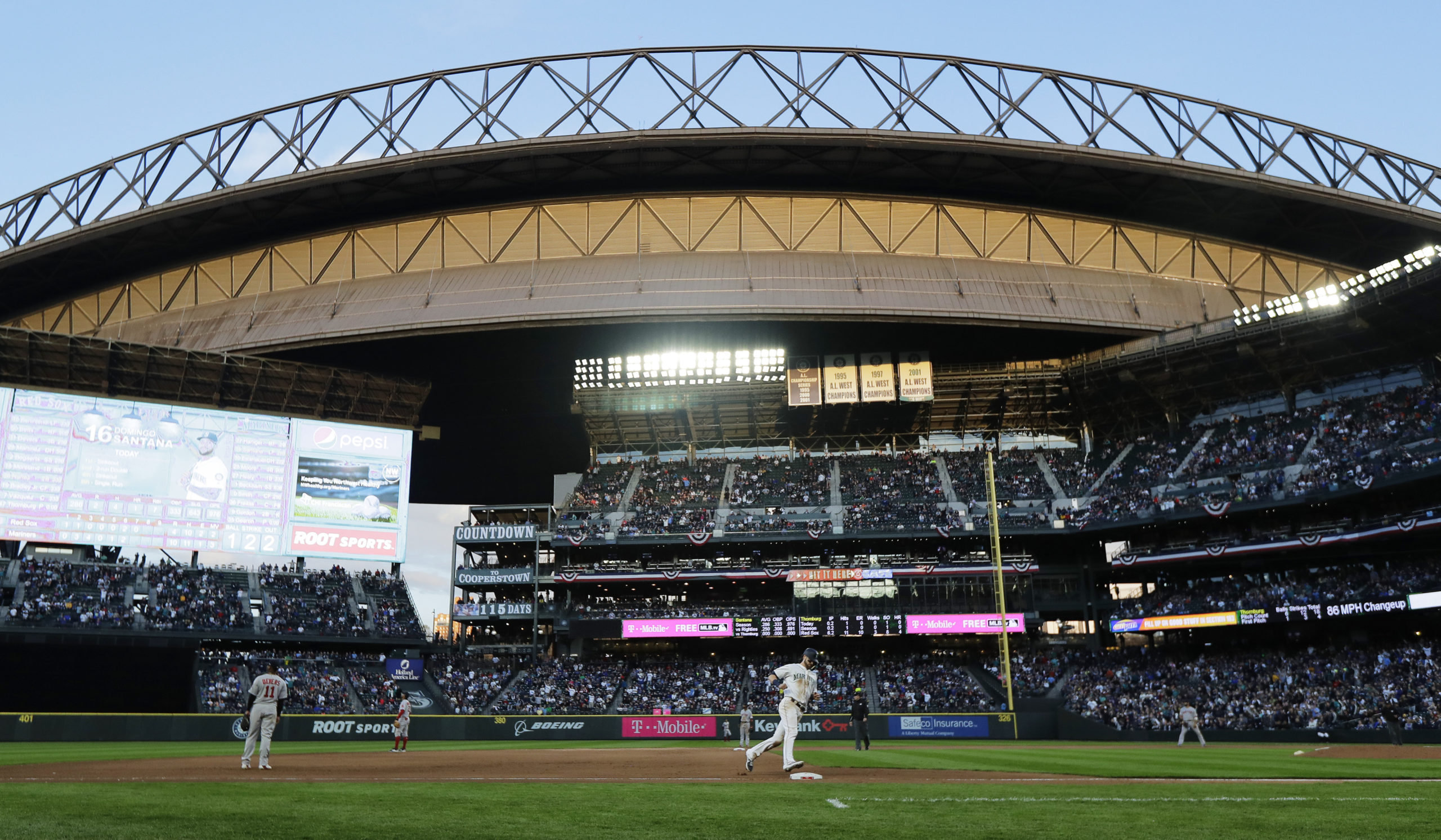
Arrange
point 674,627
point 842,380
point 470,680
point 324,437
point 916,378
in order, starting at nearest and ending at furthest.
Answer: point 324,437, point 470,680, point 674,627, point 916,378, point 842,380

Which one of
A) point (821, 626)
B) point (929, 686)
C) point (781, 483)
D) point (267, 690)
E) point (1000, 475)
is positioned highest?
point (1000, 475)

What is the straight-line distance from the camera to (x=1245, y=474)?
188 ft

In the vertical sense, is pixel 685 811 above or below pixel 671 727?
above

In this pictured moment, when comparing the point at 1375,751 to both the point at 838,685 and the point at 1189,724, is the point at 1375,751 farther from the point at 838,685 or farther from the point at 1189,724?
the point at 838,685

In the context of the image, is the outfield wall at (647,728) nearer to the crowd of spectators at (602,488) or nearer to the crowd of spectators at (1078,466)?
the crowd of spectators at (1078,466)

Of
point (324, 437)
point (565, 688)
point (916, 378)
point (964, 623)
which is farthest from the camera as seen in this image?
point (916, 378)

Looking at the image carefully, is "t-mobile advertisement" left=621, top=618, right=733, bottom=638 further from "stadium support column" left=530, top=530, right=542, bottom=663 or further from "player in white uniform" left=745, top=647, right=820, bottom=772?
"player in white uniform" left=745, top=647, right=820, bottom=772

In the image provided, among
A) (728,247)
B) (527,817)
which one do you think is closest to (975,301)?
(728,247)

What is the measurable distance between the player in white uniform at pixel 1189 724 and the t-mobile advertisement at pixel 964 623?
1614 cm

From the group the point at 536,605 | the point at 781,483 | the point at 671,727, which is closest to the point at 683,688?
the point at 671,727

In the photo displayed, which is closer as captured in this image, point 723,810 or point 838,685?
point 723,810

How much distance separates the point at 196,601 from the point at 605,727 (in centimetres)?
2566

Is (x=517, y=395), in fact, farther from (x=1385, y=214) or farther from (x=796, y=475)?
(x=1385, y=214)

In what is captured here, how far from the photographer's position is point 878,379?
64625mm
